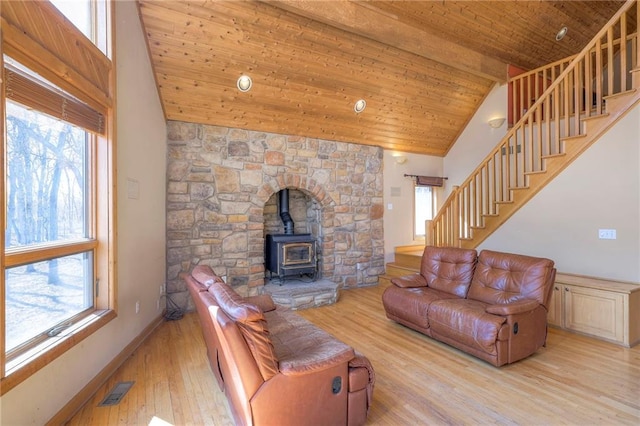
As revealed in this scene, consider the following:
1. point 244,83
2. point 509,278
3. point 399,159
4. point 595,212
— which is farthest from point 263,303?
point 399,159

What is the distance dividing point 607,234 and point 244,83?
4740 mm

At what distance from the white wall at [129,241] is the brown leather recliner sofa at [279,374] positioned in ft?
3.28

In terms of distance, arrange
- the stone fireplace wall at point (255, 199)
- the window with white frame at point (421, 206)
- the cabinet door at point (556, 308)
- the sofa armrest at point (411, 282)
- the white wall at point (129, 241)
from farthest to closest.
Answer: the window with white frame at point (421, 206), the stone fireplace wall at point (255, 199), the sofa armrest at point (411, 282), the cabinet door at point (556, 308), the white wall at point (129, 241)

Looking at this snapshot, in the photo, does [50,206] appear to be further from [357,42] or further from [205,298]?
[357,42]

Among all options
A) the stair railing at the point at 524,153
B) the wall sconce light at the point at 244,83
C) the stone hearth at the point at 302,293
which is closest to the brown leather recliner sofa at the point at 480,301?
the stone hearth at the point at 302,293

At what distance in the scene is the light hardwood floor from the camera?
203cm

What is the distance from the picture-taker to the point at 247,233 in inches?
179

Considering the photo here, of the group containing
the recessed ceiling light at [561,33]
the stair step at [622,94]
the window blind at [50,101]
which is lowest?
the window blind at [50,101]

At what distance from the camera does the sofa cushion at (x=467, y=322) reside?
261 centimetres

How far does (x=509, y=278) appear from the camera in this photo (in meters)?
3.08

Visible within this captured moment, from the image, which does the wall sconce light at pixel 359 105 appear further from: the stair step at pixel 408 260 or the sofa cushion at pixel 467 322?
the sofa cushion at pixel 467 322

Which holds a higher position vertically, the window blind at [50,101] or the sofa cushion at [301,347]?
the window blind at [50,101]

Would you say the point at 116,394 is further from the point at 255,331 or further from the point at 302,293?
the point at 302,293

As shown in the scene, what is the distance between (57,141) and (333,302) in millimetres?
3755
